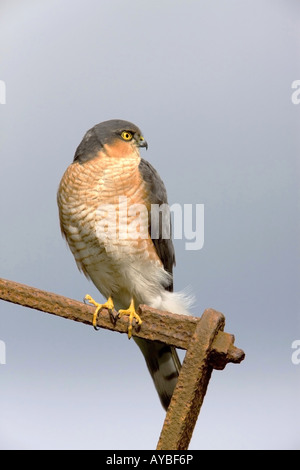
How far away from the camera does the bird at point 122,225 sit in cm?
372

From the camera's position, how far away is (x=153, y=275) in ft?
13.0

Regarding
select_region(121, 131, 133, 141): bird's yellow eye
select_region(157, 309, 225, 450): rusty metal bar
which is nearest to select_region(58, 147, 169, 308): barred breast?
select_region(121, 131, 133, 141): bird's yellow eye

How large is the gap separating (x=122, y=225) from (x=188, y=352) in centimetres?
137

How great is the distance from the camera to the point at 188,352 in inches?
98.3

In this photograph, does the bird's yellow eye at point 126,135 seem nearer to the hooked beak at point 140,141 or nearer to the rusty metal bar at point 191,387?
the hooked beak at point 140,141

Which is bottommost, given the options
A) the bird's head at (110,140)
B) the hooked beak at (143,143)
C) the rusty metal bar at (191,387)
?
the rusty metal bar at (191,387)

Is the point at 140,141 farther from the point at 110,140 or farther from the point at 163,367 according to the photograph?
the point at 163,367

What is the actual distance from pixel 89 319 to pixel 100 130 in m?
1.59

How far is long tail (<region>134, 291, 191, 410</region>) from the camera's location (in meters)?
3.77

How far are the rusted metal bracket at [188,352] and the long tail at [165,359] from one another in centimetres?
112

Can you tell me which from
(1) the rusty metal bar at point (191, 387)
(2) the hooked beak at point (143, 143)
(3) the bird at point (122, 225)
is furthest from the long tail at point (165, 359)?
(1) the rusty metal bar at point (191, 387)

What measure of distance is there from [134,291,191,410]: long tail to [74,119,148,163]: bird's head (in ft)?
3.31

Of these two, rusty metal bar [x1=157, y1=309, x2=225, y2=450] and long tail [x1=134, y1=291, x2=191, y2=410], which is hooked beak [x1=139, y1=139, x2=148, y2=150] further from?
rusty metal bar [x1=157, y1=309, x2=225, y2=450]

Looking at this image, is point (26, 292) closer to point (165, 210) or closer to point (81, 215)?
point (81, 215)
